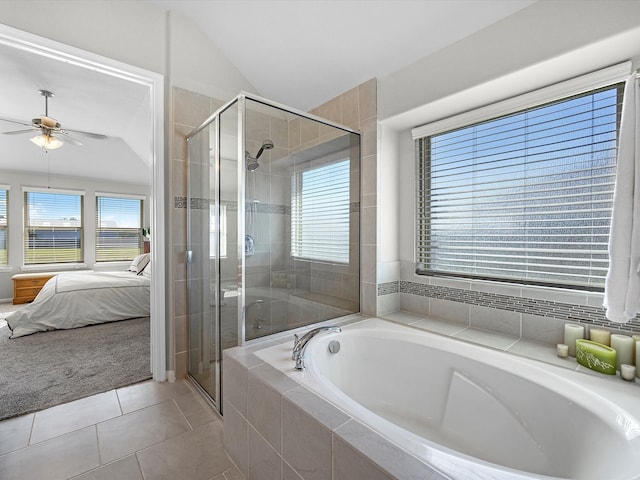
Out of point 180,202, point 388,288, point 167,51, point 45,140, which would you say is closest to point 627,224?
point 388,288

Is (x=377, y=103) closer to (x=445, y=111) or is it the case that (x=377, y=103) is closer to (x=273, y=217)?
(x=445, y=111)

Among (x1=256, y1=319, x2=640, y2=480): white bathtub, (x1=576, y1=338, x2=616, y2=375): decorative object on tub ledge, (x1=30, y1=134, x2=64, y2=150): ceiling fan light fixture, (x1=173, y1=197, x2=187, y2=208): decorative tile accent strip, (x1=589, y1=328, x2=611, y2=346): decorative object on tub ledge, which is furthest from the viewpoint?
(x1=30, y1=134, x2=64, y2=150): ceiling fan light fixture

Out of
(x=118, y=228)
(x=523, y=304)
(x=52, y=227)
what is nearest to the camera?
(x=523, y=304)

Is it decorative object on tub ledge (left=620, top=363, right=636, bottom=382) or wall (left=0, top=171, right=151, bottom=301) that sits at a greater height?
wall (left=0, top=171, right=151, bottom=301)

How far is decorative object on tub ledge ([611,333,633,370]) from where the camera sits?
140 cm

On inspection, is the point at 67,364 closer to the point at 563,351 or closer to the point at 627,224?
the point at 563,351

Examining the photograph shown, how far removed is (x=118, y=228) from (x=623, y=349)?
723cm

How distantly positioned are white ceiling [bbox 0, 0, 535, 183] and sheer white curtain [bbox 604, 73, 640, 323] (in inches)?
29.9

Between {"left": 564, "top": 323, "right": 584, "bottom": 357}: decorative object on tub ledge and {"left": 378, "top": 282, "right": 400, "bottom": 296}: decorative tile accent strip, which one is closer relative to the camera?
{"left": 564, "top": 323, "right": 584, "bottom": 357}: decorative object on tub ledge

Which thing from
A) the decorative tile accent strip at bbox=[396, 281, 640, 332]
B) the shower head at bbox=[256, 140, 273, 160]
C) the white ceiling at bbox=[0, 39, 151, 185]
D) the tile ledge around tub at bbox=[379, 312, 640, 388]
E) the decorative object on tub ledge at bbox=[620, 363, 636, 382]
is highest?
the white ceiling at bbox=[0, 39, 151, 185]

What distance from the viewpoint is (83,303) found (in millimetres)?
3727

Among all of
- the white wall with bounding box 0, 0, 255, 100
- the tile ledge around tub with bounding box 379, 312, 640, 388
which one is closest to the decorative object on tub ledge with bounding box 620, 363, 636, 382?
the tile ledge around tub with bounding box 379, 312, 640, 388

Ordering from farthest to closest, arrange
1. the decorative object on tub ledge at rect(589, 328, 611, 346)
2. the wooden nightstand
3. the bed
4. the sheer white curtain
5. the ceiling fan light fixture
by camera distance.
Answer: the wooden nightstand
the bed
the ceiling fan light fixture
the decorative object on tub ledge at rect(589, 328, 611, 346)
the sheer white curtain

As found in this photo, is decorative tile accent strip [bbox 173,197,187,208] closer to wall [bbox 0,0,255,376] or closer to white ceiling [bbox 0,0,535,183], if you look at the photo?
wall [bbox 0,0,255,376]
